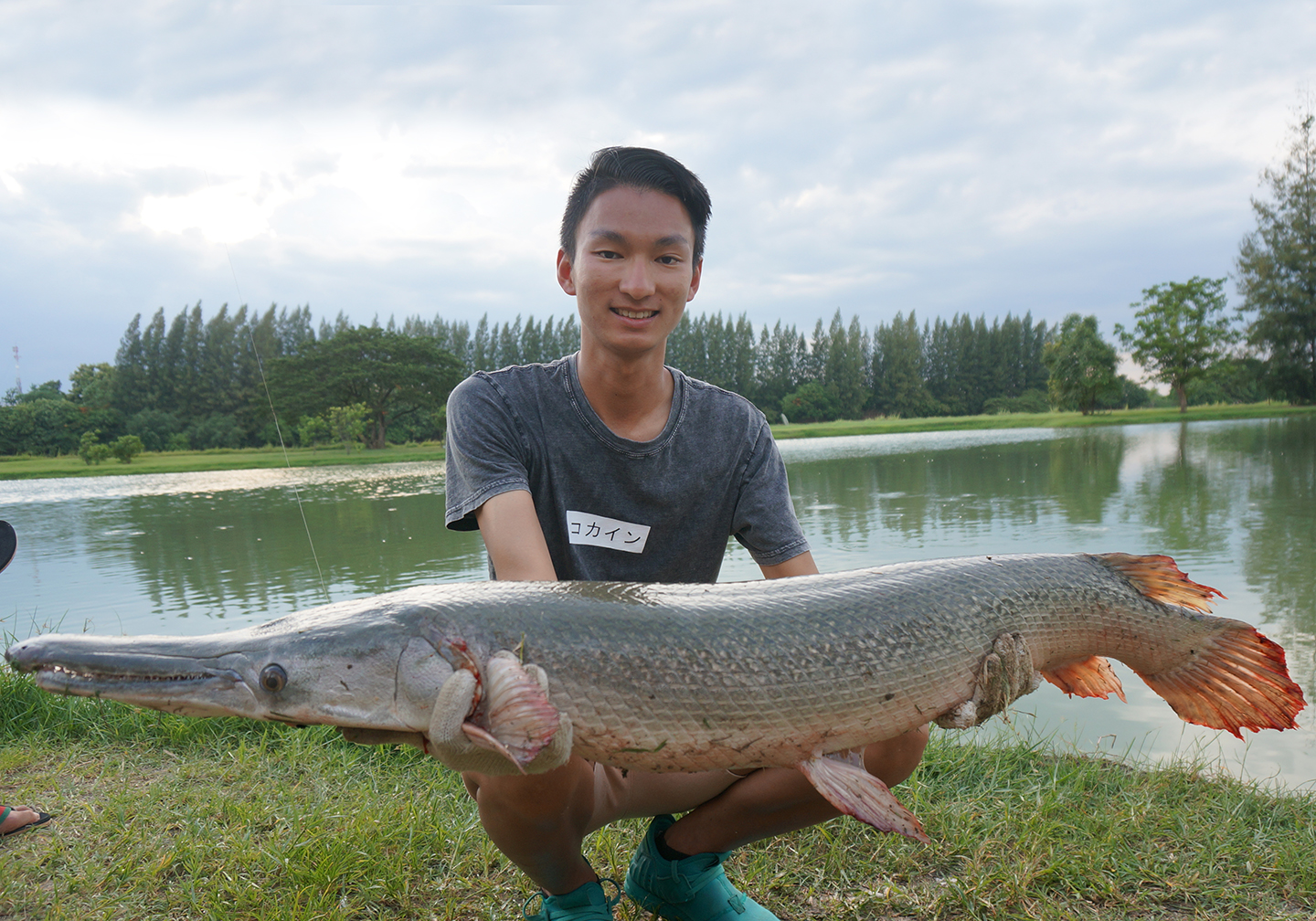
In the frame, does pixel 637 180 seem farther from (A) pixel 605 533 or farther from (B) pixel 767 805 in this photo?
(B) pixel 767 805

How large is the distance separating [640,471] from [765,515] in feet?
1.46

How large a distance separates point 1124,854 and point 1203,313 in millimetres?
53803

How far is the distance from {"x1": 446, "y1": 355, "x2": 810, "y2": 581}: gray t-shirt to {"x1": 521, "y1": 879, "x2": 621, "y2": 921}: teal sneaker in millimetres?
885

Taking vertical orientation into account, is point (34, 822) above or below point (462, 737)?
below

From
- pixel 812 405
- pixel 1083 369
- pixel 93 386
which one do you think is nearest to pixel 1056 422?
pixel 1083 369

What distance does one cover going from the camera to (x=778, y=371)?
64500 millimetres

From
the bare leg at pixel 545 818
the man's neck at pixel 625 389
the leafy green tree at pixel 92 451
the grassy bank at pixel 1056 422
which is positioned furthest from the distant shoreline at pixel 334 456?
the bare leg at pixel 545 818

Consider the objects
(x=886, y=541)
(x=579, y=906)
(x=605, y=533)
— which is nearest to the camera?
(x=579, y=906)

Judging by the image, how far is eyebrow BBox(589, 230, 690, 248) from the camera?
2383 mm

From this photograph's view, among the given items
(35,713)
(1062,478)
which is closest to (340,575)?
(35,713)

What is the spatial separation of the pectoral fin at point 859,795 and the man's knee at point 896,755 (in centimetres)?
32

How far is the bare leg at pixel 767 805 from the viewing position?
6.57 ft

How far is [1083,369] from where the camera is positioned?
49625 mm

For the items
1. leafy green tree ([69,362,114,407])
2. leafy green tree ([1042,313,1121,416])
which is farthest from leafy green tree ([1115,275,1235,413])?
leafy green tree ([69,362,114,407])
